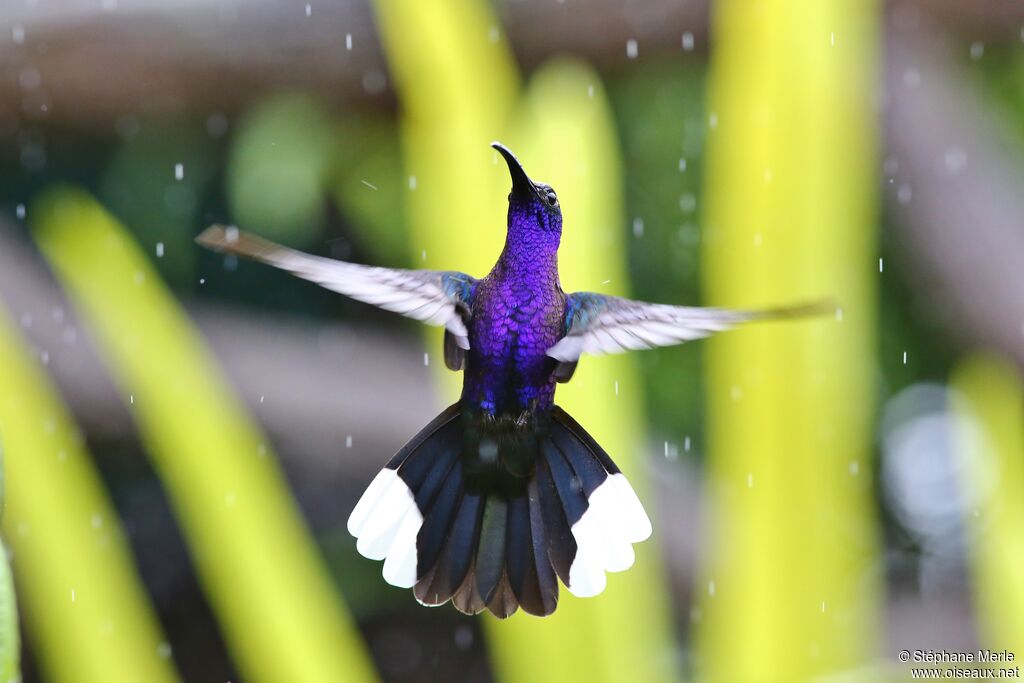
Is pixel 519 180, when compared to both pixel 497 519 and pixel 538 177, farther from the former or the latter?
pixel 538 177

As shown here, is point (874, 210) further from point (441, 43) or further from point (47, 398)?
point (47, 398)

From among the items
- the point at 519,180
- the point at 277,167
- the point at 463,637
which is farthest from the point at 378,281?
the point at 463,637

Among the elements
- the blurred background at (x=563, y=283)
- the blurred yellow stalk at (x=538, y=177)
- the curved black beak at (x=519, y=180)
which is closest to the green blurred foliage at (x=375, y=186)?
the blurred background at (x=563, y=283)

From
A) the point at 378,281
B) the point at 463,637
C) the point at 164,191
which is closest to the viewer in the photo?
the point at 378,281

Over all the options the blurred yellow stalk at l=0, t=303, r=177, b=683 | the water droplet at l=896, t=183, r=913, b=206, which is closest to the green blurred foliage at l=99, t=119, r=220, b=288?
the blurred yellow stalk at l=0, t=303, r=177, b=683

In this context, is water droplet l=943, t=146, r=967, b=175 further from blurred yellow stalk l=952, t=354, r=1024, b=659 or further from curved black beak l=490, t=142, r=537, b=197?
curved black beak l=490, t=142, r=537, b=197

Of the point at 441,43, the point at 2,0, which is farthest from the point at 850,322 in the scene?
the point at 2,0
